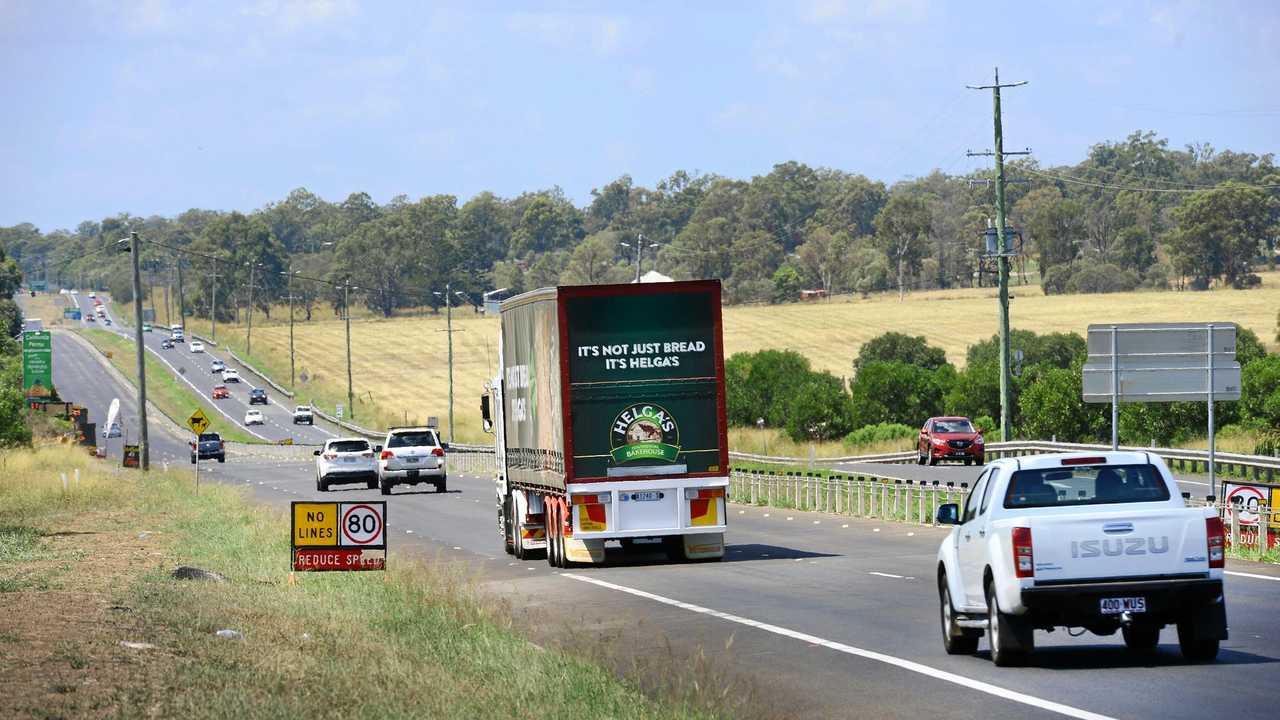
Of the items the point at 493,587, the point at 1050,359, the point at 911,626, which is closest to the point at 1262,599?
the point at 911,626

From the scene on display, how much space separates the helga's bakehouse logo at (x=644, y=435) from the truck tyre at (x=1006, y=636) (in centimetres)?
1210

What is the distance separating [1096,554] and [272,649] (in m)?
6.28

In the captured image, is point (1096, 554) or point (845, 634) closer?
point (1096, 554)

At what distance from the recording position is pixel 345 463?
55.8 metres

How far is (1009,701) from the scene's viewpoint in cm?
1259

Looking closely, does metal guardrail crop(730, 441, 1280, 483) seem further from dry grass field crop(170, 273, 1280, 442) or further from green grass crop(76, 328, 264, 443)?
green grass crop(76, 328, 264, 443)

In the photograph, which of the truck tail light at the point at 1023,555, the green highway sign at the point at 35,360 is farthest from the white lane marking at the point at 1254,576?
the green highway sign at the point at 35,360

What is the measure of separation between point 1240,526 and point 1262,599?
296 inches

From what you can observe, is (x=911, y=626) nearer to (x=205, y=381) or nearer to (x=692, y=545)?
(x=692, y=545)

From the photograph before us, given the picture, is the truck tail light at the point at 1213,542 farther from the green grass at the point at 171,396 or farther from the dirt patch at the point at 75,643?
the green grass at the point at 171,396

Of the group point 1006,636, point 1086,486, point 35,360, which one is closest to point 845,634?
point 1006,636

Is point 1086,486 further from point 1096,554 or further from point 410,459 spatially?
point 410,459

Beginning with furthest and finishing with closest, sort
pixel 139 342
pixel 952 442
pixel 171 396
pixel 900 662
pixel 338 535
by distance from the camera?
pixel 171 396
pixel 139 342
pixel 952 442
pixel 338 535
pixel 900 662

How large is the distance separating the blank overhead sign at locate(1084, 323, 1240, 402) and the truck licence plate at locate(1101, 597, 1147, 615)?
15.5m
